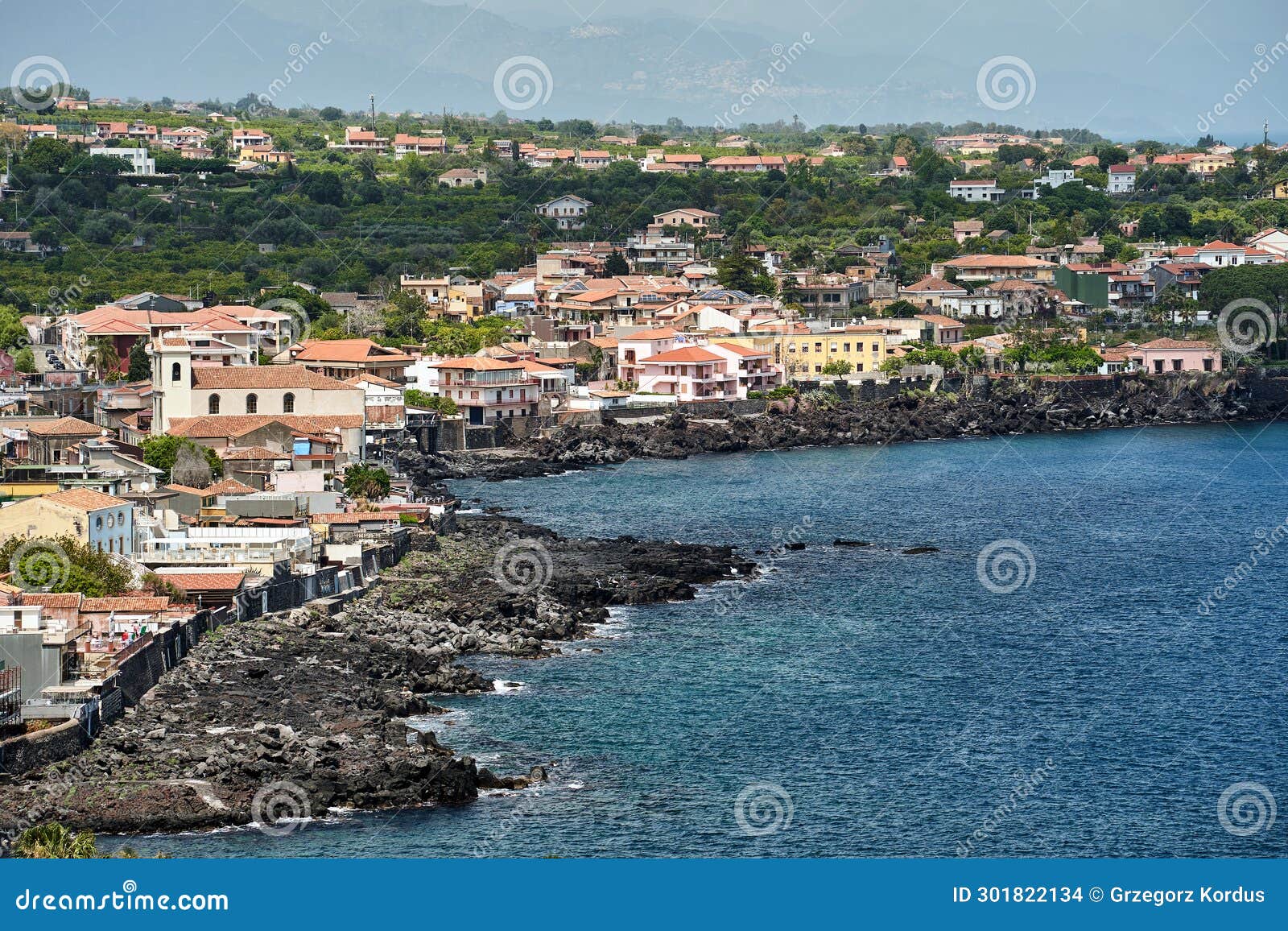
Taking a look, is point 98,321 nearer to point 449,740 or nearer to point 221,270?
point 221,270

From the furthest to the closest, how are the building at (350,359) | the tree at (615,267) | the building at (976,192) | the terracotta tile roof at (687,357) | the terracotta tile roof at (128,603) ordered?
the building at (976,192) → the tree at (615,267) → the terracotta tile roof at (687,357) → the building at (350,359) → the terracotta tile roof at (128,603)

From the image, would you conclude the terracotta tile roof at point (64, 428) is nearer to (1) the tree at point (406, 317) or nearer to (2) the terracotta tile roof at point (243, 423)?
(2) the terracotta tile roof at point (243, 423)

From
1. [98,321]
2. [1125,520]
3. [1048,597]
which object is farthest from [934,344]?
[1048,597]

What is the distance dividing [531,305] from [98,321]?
70.3 ft

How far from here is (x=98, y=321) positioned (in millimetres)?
48812

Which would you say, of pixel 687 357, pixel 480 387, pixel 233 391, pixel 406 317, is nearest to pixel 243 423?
pixel 233 391

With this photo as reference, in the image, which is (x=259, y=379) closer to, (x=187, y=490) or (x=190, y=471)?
(x=190, y=471)

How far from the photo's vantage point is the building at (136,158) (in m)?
92.0

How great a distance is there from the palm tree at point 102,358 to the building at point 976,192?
64098 millimetres

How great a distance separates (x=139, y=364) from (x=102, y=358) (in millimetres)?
1320

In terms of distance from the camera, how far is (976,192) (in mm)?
102875

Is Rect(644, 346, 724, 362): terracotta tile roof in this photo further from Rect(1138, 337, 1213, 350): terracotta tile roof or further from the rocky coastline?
Rect(1138, 337, 1213, 350): terracotta tile roof

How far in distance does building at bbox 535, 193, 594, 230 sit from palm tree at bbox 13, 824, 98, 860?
77231 millimetres

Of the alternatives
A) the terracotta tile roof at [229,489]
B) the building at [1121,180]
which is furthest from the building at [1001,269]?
the terracotta tile roof at [229,489]
